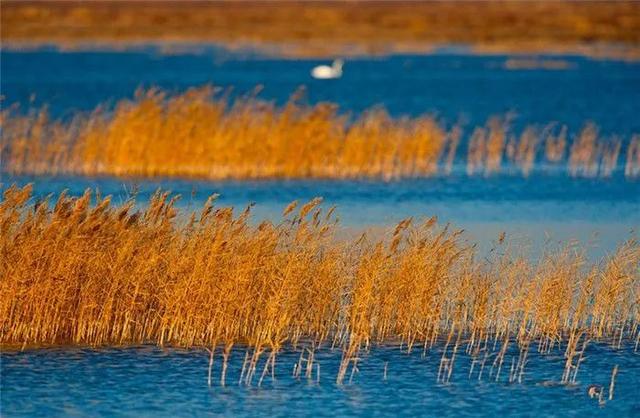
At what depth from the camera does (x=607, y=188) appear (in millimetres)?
21156

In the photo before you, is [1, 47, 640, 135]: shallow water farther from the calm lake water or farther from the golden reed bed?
the golden reed bed

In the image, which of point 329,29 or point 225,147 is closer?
point 225,147

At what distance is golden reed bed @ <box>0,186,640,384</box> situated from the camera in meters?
11.1

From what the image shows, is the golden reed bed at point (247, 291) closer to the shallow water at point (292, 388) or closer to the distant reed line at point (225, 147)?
the shallow water at point (292, 388)

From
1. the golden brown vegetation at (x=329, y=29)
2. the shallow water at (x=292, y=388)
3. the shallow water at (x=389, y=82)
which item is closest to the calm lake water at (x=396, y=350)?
the shallow water at (x=292, y=388)

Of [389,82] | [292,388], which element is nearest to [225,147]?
[292,388]

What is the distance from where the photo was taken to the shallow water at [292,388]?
31.7 ft

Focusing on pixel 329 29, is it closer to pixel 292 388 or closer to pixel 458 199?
pixel 458 199

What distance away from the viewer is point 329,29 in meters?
129

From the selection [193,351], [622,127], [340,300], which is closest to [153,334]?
[193,351]

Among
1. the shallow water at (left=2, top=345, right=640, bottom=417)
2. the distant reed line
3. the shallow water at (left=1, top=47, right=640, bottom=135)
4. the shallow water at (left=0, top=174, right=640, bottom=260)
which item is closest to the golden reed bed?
the shallow water at (left=2, top=345, right=640, bottom=417)

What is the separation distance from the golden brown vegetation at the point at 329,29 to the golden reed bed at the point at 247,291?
213ft

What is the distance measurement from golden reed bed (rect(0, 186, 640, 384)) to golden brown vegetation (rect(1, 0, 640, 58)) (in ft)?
213

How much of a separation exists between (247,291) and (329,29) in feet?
389
